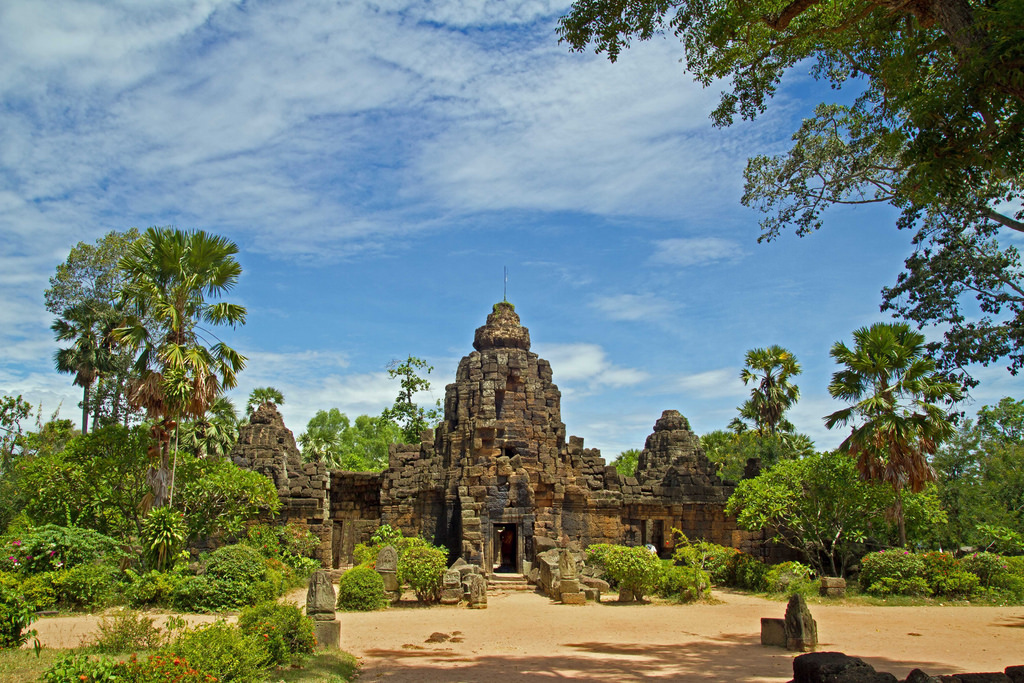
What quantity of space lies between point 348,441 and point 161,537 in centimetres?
3275

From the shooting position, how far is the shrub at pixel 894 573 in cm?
1675

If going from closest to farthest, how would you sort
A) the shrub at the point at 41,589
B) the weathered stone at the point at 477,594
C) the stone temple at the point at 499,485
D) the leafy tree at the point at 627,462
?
the shrub at the point at 41,589
the weathered stone at the point at 477,594
the stone temple at the point at 499,485
the leafy tree at the point at 627,462

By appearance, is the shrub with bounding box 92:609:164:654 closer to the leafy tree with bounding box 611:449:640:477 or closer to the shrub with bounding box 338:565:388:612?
the shrub with bounding box 338:565:388:612

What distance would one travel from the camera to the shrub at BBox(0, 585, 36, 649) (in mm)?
8711

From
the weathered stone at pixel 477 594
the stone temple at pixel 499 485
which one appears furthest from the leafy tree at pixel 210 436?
the weathered stone at pixel 477 594

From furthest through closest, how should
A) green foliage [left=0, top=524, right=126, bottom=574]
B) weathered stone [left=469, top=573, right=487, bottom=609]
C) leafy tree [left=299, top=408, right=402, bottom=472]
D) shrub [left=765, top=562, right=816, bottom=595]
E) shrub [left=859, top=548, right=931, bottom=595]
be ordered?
leafy tree [left=299, top=408, right=402, bottom=472] < shrub [left=765, top=562, right=816, bottom=595] < shrub [left=859, top=548, right=931, bottom=595] < weathered stone [left=469, top=573, right=487, bottom=609] < green foliage [left=0, top=524, right=126, bottom=574]

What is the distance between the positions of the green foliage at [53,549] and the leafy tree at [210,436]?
9.59 metres

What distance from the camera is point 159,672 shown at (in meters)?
6.10

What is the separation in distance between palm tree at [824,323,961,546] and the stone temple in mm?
6216

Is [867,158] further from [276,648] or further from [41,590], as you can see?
[41,590]

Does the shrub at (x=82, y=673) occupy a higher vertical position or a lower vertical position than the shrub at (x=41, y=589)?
higher

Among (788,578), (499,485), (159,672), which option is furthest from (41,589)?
(788,578)

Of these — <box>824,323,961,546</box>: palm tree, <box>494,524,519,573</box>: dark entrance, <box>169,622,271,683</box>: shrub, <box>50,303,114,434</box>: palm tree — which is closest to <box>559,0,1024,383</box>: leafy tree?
<box>824,323,961,546</box>: palm tree

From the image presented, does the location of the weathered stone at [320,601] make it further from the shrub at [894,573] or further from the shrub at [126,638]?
the shrub at [894,573]
